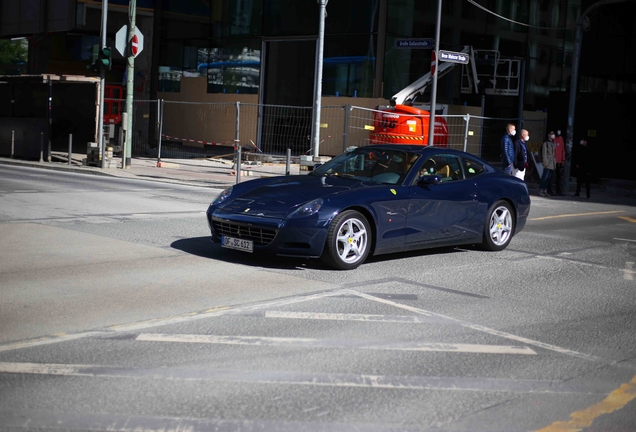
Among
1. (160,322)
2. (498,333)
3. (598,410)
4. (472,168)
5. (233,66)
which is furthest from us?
(233,66)

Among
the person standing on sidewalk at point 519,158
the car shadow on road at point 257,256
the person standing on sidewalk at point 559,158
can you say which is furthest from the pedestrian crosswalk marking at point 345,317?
the person standing on sidewalk at point 559,158

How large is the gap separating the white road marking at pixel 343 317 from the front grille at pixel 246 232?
2.02 meters

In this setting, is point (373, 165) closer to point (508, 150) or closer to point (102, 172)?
point (508, 150)

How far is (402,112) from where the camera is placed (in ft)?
94.1

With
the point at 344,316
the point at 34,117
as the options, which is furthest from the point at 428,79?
the point at 344,316

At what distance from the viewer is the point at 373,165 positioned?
10.6 meters

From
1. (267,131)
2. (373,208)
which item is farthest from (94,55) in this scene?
(373,208)

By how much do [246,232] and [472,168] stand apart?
361cm

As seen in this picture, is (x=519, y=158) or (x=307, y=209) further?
(x=519, y=158)

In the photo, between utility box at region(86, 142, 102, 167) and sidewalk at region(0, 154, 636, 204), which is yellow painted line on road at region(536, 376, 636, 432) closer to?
sidewalk at region(0, 154, 636, 204)

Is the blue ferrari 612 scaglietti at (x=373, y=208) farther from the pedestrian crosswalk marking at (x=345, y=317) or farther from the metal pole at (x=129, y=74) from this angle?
the metal pole at (x=129, y=74)

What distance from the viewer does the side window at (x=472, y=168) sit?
37.2 feet

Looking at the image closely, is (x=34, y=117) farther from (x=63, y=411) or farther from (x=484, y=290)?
(x=63, y=411)

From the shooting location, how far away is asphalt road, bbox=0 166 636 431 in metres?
4.86
